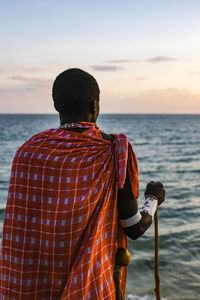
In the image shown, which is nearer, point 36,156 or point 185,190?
point 36,156

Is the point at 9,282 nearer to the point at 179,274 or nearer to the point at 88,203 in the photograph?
the point at 88,203

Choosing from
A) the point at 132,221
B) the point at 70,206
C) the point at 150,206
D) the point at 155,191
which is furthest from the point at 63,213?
the point at 155,191

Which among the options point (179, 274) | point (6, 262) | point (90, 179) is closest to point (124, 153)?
point (90, 179)

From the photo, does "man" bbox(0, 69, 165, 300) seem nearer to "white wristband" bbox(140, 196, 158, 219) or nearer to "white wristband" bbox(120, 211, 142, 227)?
"white wristband" bbox(120, 211, 142, 227)

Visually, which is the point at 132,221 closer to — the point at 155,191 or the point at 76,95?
the point at 155,191

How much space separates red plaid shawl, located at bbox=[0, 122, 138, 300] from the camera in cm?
193

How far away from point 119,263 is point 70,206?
1.58ft

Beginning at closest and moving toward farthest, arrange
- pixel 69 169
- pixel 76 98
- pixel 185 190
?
pixel 69 169
pixel 76 98
pixel 185 190

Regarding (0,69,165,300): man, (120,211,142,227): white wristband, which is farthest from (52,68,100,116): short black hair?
(120,211,142,227): white wristband

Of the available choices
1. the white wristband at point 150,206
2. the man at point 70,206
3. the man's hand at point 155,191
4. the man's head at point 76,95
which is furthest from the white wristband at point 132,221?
the man's head at point 76,95

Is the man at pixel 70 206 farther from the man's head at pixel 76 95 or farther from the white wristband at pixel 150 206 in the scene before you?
the white wristband at pixel 150 206

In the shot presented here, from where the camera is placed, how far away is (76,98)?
204cm

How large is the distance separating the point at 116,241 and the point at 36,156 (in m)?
0.69

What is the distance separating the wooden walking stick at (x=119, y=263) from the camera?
208cm
